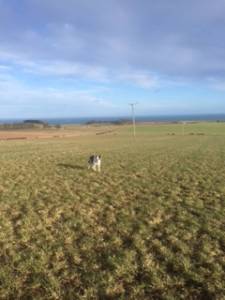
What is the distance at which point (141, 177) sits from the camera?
13.4 metres

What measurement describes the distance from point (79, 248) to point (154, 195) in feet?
15.1

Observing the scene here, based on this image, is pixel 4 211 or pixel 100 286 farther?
pixel 4 211

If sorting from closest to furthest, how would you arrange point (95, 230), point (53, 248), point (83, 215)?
point (53, 248)
point (95, 230)
point (83, 215)

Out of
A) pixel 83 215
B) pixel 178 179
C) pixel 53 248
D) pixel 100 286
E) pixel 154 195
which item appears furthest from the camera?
pixel 178 179

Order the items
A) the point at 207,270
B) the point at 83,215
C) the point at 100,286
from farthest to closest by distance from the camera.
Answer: the point at 83,215
the point at 207,270
the point at 100,286

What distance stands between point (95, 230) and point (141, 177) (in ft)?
22.3

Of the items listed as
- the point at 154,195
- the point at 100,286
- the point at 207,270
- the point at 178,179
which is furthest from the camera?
the point at 178,179

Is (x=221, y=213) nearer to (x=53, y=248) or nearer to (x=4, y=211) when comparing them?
(x=53, y=248)

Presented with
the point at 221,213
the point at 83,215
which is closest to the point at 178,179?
the point at 221,213

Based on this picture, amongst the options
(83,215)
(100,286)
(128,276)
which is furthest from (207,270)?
(83,215)

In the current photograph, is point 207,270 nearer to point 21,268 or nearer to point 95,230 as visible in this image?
point 95,230

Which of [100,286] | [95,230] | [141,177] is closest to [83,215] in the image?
[95,230]

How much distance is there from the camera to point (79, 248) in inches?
232

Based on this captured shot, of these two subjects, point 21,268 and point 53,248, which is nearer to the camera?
point 21,268
